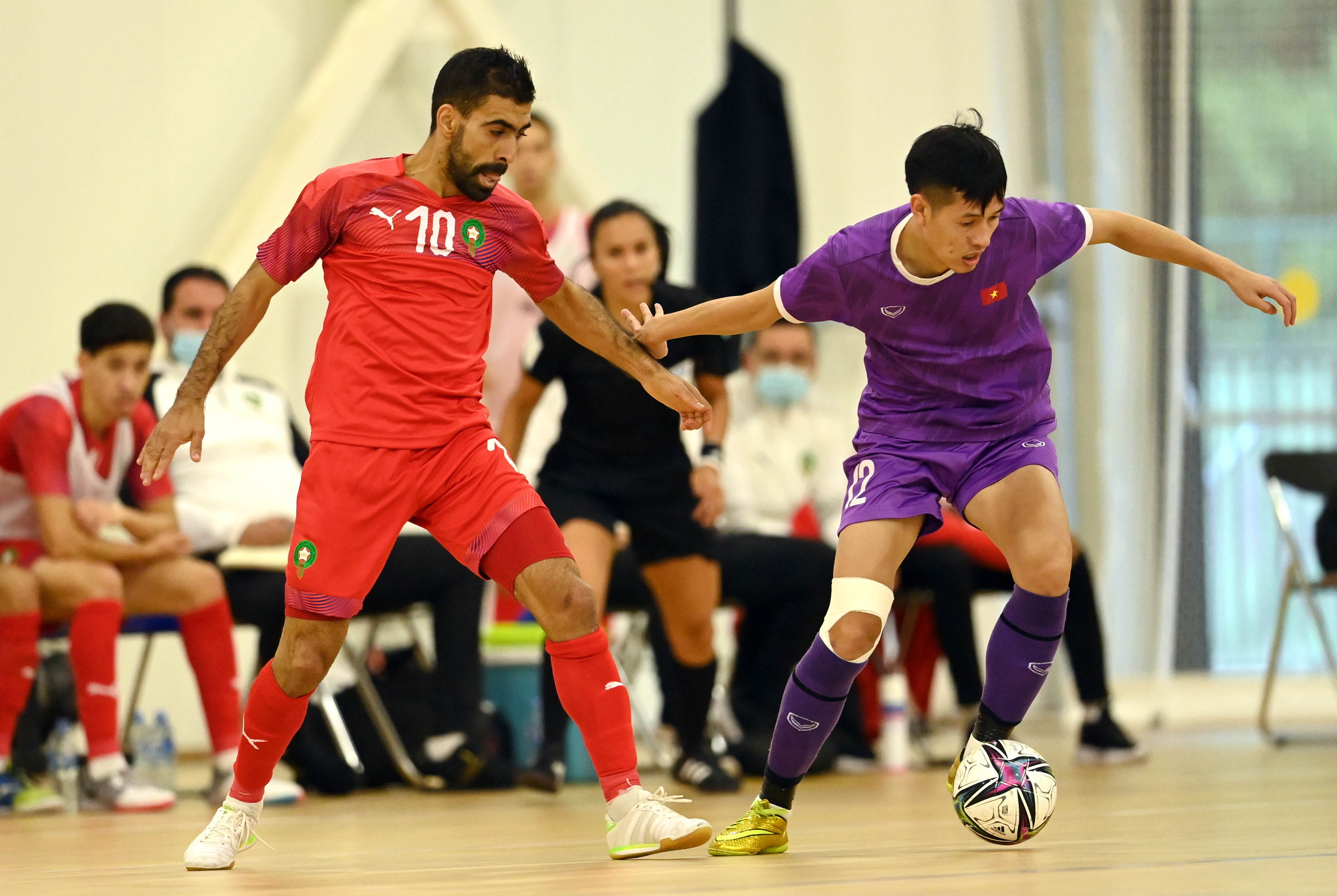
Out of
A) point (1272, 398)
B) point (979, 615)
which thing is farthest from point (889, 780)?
point (1272, 398)

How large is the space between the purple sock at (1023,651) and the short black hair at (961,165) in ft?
2.82

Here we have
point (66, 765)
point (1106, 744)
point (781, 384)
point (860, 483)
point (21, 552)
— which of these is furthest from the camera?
point (781, 384)

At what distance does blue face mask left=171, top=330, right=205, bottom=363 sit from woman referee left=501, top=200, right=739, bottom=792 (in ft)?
4.41

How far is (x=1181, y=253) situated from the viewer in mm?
3406

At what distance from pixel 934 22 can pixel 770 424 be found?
3.67 metres

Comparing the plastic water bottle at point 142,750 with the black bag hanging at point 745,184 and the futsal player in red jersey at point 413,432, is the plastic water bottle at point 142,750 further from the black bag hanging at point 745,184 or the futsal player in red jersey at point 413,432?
the black bag hanging at point 745,184

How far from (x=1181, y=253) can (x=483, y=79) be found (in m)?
1.52

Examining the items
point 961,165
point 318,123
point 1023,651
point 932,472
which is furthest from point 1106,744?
point 318,123

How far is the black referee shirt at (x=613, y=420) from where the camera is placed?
4977 mm

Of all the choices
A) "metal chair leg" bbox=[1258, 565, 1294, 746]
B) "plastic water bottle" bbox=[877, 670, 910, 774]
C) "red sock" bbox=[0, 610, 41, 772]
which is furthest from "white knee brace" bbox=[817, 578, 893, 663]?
"metal chair leg" bbox=[1258, 565, 1294, 746]

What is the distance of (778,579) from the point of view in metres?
5.94

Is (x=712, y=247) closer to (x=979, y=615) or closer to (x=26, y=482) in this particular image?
(x=979, y=615)

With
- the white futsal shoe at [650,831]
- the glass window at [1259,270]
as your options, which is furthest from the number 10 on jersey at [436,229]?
the glass window at [1259,270]

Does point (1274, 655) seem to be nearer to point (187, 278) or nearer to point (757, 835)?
point (757, 835)
